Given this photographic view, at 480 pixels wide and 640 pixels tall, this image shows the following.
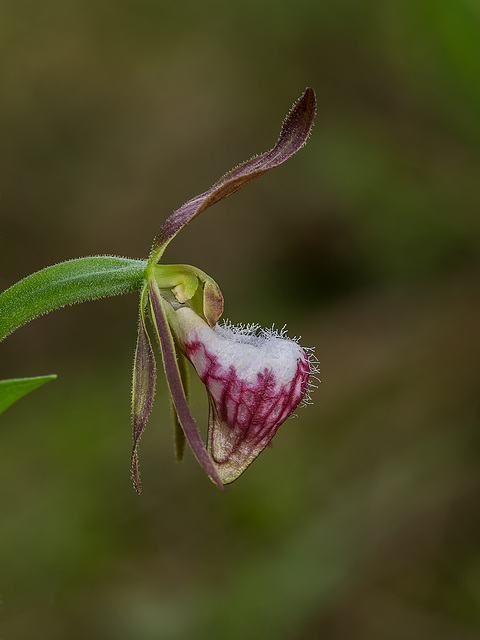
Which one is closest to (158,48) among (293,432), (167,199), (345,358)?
(167,199)

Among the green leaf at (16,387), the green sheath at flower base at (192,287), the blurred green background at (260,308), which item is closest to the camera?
the green leaf at (16,387)

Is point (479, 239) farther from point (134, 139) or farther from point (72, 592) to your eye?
point (72, 592)

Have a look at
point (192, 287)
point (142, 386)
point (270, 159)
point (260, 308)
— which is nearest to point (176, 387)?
point (142, 386)

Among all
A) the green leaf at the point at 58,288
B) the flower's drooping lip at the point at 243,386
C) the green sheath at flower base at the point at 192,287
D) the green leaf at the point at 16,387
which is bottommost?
the flower's drooping lip at the point at 243,386

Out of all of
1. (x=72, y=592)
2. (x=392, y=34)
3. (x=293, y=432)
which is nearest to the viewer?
(x=72, y=592)

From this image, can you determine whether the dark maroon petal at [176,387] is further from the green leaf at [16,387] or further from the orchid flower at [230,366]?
the green leaf at [16,387]

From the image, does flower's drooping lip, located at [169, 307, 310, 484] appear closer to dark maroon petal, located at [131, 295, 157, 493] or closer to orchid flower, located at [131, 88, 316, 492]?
orchid flower, located at [131, 88, 316, 492]

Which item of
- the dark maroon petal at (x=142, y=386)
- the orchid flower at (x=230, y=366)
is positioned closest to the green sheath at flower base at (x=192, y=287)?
the orchid flower at (x=230, y=366)
